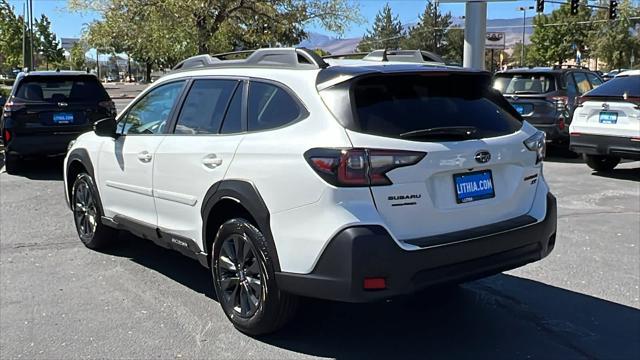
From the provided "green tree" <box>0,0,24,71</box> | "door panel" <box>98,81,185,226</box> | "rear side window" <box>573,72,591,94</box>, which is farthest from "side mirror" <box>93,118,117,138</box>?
"green tree" <box>0,0,24,71</box>

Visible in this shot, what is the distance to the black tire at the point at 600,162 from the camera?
10695 mm

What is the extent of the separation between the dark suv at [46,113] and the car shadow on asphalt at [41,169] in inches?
12.0

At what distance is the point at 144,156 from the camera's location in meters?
4.91

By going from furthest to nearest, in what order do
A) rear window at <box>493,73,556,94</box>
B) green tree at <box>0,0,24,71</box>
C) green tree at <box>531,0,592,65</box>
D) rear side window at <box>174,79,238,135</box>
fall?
green tree at <box>531,0,592,65</box>, green tree at <box>0,0,24,71</box>, rear window at <box>493,73,556,94</box>, rear side window at <box>174,79,238,135</box>

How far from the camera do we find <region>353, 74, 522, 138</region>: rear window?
3510 mm

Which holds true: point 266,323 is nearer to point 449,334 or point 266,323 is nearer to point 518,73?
point 449,334

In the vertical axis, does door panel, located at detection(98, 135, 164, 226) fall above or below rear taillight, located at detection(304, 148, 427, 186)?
below

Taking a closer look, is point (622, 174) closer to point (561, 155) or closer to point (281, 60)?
point (561, 155)

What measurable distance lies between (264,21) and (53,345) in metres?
15.1

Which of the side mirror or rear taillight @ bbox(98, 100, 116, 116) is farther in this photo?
rear taillight @ bbox(98, 100, 116, 116)

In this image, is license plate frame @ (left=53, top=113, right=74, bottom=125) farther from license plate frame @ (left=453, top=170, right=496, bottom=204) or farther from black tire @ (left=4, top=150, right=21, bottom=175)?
license plate frame @ (left=453, top=170, right=496, bottom=204)

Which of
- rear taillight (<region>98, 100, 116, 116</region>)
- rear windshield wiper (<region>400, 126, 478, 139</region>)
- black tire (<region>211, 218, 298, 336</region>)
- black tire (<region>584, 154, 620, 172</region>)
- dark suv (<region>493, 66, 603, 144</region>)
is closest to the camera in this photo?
rear windshield wiper (<region>400, 126, 478, 139</region>)

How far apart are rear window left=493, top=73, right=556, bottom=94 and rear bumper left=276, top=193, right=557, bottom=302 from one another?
28.8ft

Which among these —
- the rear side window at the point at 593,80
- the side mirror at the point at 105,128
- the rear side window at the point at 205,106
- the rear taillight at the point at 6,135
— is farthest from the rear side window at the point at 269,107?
the rear side window at the point at 593,80
